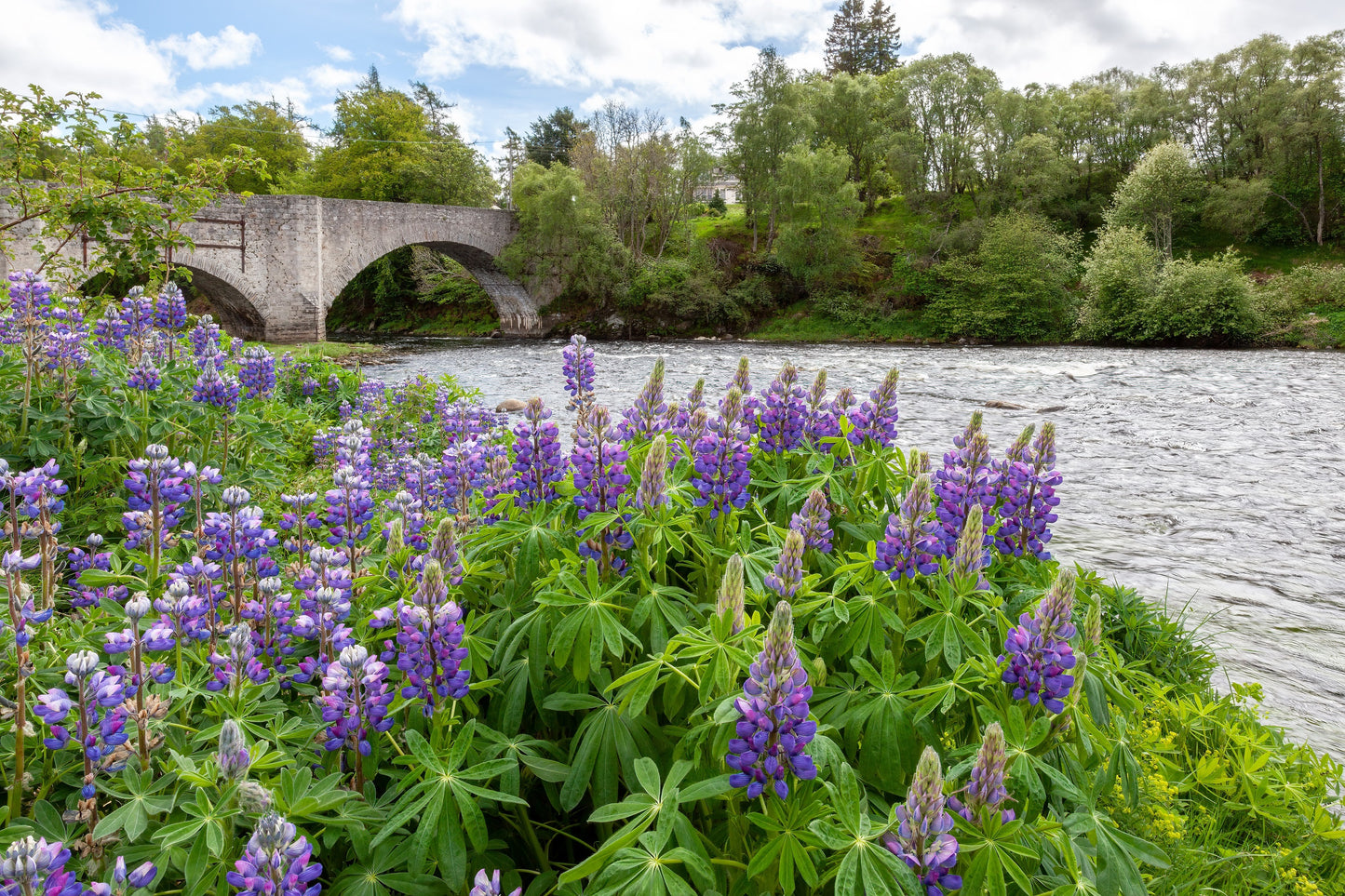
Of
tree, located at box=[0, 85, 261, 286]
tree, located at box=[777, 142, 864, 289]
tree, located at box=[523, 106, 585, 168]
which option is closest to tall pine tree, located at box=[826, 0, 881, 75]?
tree, located at box=[523, 106, 585, 168]

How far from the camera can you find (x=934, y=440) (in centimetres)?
1055

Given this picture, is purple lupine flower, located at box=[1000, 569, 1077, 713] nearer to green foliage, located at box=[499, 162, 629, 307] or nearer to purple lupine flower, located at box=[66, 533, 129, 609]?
purple lupine flower, located at box=[66, 533, 129, 609]

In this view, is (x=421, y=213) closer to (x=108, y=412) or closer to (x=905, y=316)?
(x=905, y=316)

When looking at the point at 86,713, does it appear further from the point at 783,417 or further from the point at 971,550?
the point at 783,417

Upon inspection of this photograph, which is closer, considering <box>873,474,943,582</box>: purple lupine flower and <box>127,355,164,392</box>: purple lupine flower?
<box>873,474,943,582</box>: purple lupine flower

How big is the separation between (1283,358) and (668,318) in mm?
25721

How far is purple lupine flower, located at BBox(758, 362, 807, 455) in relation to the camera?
10.4ft

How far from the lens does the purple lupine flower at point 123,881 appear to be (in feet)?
4.28

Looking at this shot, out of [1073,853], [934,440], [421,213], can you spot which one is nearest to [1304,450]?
[934,440]

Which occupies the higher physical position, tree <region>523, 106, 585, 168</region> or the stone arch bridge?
tree <region>523, 106, 585, 168</region>

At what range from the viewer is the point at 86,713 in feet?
5.46

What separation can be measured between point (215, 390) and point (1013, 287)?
119ft

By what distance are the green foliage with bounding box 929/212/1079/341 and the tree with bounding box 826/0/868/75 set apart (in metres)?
39.1

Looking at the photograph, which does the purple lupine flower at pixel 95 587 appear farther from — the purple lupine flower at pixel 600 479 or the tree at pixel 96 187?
the tree at pixel 96 187
